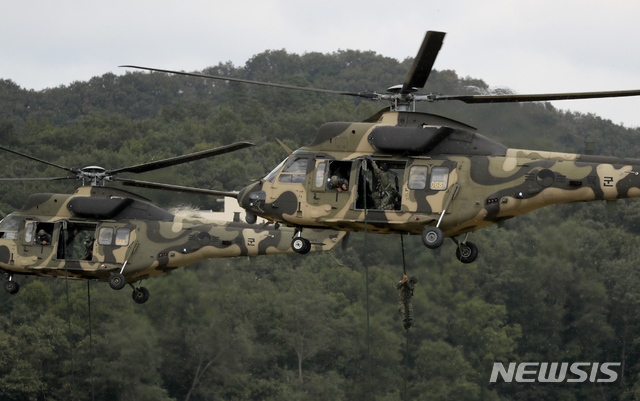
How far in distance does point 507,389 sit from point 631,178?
3152cm

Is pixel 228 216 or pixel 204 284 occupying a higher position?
pixel 228 216

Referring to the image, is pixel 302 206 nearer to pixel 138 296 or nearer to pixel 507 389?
pixel 138 296

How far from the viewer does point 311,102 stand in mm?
78688

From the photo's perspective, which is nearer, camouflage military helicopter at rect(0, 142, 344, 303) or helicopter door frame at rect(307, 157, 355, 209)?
helicopter door frame at rect(307, 157, 355, 209)

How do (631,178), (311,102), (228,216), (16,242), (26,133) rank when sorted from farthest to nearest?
(311,102), (26,133), (228,216), (16,242), (631,178)

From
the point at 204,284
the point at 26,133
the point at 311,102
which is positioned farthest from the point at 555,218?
the point at 26,133

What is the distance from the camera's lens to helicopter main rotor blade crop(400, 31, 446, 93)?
1487 cm

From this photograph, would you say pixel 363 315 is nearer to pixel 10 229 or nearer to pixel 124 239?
pixel 124 239

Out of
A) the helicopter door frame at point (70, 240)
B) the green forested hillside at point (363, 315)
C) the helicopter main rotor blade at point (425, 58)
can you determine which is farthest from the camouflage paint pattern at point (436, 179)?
the green forested hillside at point (363, 315)

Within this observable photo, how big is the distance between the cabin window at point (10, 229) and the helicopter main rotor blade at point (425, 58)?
11603 mm

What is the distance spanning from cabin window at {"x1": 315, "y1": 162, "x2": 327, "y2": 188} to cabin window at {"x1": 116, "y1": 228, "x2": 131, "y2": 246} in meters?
7.06

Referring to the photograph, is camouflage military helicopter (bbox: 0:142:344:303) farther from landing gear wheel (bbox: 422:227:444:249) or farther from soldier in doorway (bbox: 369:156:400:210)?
landing gear wheel (bbox: 422:227:444:249)

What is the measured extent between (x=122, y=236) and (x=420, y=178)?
8.93 m

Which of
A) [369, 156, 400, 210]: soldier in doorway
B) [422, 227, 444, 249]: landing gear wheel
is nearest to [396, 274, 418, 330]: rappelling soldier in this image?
[422, 227, 444, 249]: landing gear wheel
